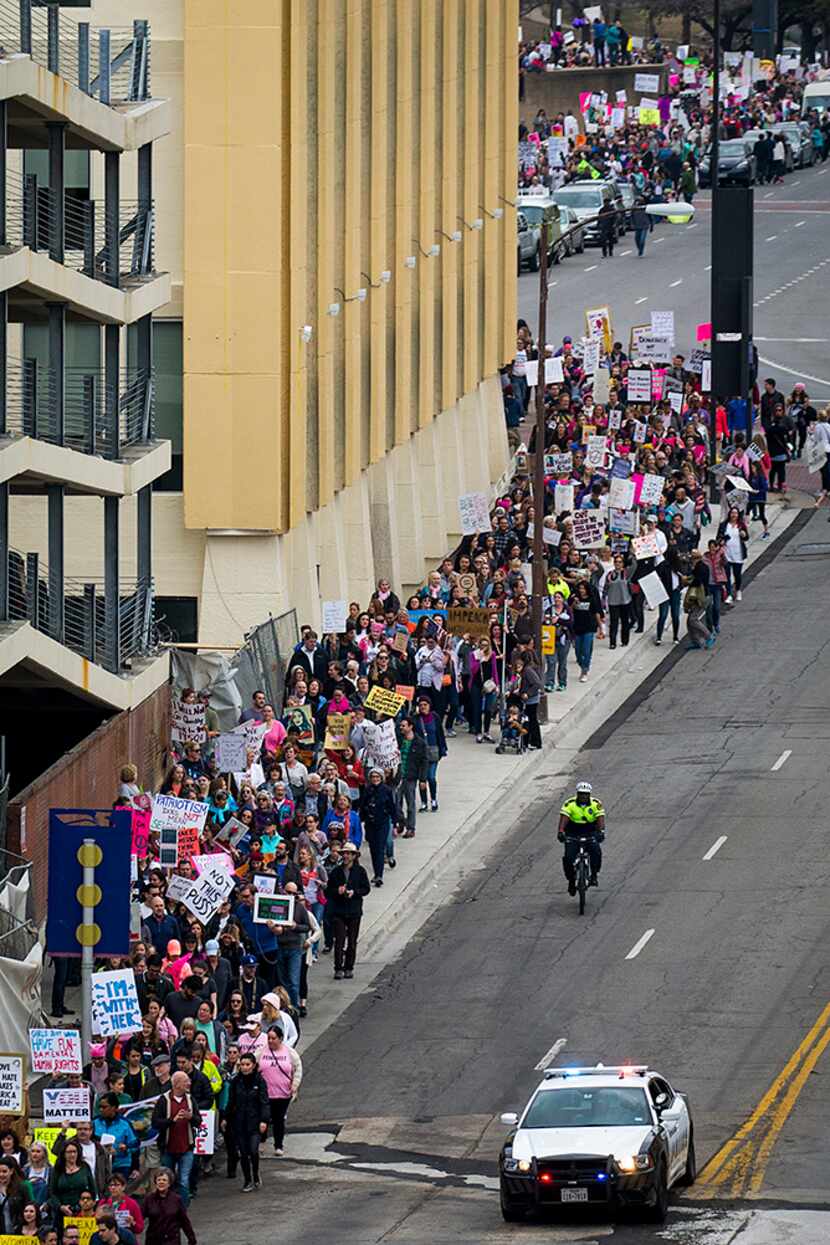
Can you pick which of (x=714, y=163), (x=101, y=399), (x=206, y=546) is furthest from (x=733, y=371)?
(x=101, y=399)

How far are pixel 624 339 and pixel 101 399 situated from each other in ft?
124

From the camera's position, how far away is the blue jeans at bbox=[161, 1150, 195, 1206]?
29.0m

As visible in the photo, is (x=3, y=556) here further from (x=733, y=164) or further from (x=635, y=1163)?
(x=733, y=164)

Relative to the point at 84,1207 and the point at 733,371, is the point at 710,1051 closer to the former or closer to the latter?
the point at 84,1207

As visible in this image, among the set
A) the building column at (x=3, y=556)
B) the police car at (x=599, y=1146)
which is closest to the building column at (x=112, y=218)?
the building column at (x=3, y=556)

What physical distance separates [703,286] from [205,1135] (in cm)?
5949

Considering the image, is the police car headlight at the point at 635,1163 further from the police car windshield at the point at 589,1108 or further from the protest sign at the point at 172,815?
the protest sign at the point at 172,815

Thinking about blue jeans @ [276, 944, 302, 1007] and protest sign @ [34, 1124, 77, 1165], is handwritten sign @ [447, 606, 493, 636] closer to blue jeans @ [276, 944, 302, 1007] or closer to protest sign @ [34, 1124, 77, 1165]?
blue jeans @ [276, 944, 302, 1007]

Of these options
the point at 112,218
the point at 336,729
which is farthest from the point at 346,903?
the point at 112,218

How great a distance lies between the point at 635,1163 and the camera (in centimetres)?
2769

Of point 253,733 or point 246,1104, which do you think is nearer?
point 246,1104

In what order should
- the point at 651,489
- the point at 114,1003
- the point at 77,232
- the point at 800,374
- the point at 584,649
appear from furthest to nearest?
the point at 800,374, the point at 651,489, the point at 584,649, the point at 77,232, the point at 114,1003

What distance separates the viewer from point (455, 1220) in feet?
93.1

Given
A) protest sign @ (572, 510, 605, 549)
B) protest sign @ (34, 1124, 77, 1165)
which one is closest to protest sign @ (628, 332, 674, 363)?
protest sign @ (572, 510, 605, 549)
